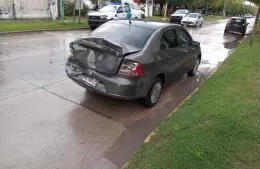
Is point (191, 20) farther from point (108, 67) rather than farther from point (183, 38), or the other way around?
point (108, 67)

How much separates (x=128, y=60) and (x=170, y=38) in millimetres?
1657

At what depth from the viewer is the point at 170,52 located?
16.8 feet

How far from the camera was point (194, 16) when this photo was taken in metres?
26.6

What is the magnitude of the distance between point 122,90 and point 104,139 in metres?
0.90

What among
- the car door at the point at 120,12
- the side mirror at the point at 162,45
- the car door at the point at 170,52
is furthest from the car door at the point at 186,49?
the car door at the point at 120,12

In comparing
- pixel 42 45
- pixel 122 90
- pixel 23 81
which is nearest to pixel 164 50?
pixel 122 90

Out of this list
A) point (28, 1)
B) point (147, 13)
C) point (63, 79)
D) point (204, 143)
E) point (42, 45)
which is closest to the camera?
point (204, 143)

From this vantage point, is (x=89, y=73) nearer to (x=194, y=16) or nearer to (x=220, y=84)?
(x=220, y=84)

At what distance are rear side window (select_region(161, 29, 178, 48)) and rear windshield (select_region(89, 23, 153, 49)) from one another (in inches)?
15.2

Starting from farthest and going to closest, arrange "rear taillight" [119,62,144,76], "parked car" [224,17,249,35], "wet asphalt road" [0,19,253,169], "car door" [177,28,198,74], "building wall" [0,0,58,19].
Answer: "parked car" [224,17,249,35], "building wall" [0,0,58,19], "car door" [177,28,198,74], "rear taillight" [119,62,144,76], "wet asphalt road" [0,19,253,169]

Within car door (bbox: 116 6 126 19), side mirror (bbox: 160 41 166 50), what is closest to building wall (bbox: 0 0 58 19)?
car door (bbox: 116 6 126 19)

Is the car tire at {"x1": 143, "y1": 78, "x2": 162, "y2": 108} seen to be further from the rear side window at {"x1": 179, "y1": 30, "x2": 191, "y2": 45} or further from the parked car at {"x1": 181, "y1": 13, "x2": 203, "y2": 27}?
the parked car at {"x1": 181, "y1": 13, "x2": 203, "y2": 27}

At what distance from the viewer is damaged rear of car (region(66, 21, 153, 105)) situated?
408 cm

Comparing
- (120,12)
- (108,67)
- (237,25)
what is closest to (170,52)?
(108,67)
